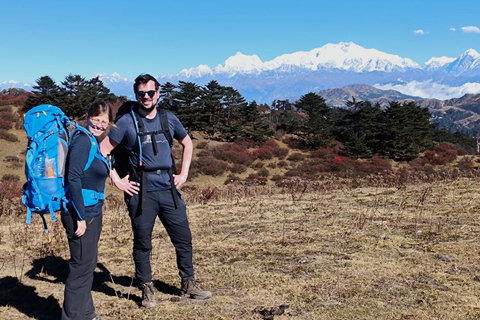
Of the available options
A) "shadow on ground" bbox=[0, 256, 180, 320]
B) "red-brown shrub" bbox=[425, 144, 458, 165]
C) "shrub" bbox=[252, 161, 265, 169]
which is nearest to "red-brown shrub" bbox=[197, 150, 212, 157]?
"shrub" bbox=[252, 161, 265, 169]

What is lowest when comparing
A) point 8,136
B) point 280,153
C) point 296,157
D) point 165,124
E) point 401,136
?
point 296,157

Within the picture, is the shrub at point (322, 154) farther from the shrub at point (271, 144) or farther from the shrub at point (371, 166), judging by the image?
the shrub at point (271, 144)

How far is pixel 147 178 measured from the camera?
3.00m

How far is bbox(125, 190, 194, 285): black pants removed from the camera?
3.03m

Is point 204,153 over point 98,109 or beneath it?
beneath

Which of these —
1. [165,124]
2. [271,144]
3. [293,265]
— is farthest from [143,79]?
[271,144]

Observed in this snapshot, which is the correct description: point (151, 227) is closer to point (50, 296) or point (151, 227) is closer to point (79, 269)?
point (79, 269)

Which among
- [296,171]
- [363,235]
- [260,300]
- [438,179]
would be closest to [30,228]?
[260,300]

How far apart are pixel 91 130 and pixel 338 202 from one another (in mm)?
5485

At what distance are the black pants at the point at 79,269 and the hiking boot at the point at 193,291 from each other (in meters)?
0.85

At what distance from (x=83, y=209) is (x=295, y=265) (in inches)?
90.8

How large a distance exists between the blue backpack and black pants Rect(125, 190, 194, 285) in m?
0.70

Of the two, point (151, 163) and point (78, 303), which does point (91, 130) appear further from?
point (78, 303)

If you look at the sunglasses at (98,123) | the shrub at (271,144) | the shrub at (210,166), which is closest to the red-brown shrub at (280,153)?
the shrub at (271,144)
